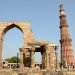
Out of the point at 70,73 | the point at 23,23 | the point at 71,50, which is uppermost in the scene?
the point at 23,23

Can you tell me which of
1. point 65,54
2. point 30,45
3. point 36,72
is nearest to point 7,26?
point 30,45

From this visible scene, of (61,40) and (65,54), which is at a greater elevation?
(61,40)

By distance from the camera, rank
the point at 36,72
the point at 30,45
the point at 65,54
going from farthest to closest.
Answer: the point at 65,54, the point at 30,45, the point at 36,72

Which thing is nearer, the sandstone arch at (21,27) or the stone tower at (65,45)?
the sandstone arch at (21,27)

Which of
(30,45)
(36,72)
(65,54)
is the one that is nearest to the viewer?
(36,72)

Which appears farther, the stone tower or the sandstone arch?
the stone tower

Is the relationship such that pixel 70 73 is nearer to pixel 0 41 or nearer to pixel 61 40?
pixel 0 41

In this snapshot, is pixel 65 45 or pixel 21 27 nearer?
pixel 21 27

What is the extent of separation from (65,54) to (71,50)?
1618mm

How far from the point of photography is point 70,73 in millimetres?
23344

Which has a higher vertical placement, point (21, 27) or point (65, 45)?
point (21, 27)

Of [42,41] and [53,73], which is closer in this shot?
[53,73]

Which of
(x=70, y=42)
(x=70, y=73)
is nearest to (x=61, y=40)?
(x=70, y=42)

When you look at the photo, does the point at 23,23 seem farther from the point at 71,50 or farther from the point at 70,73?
the point at 71,50
